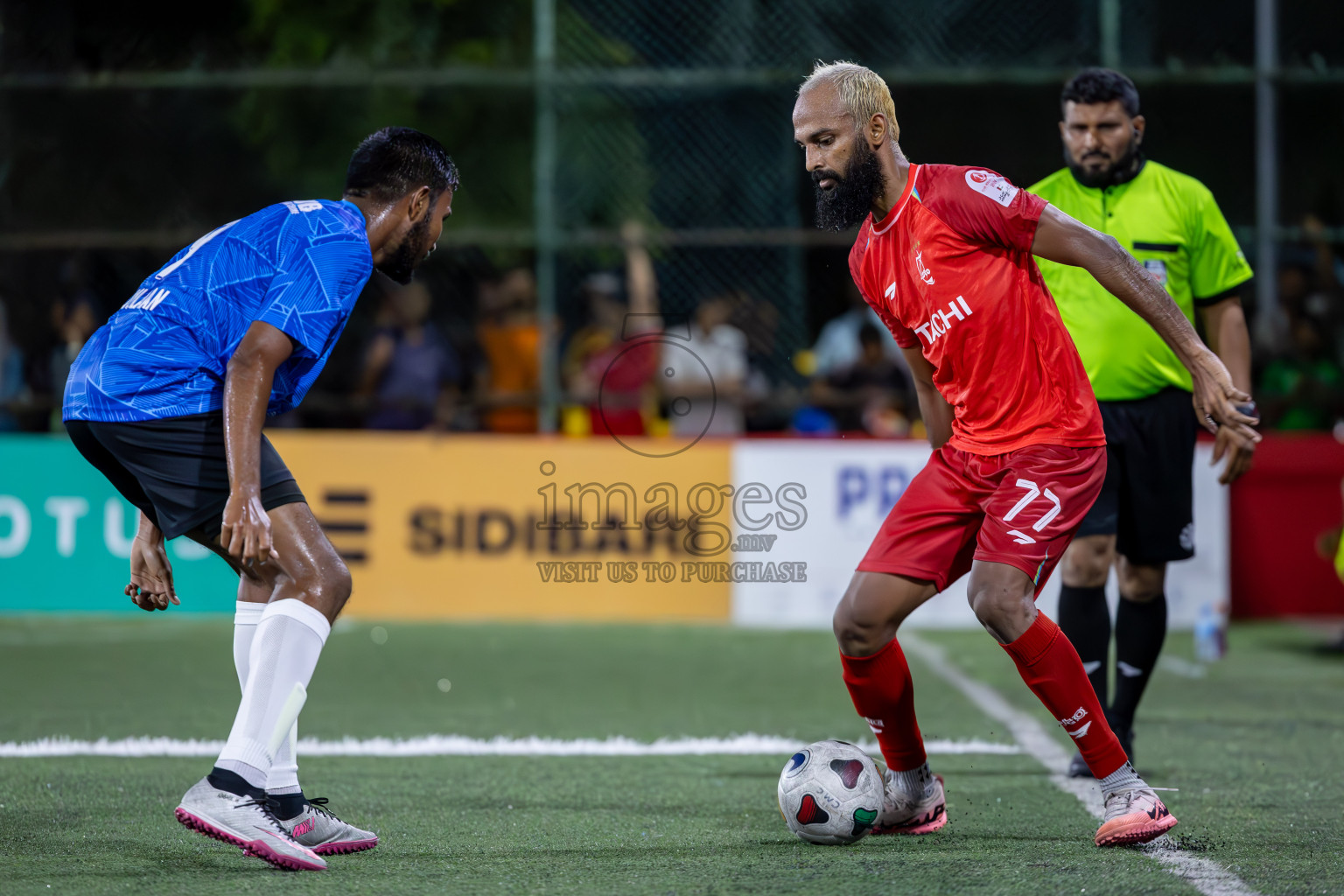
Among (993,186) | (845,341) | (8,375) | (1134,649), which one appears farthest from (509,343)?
(993,186)

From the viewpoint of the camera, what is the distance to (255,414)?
385 cm

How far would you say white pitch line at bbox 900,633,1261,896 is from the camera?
12.3ft

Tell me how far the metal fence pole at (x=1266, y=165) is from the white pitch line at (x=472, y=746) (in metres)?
5.99

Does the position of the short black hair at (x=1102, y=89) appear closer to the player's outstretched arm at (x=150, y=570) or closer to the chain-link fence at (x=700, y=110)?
the player's outstretched arm at (x=150, y=570)

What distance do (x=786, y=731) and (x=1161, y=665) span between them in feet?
9.58

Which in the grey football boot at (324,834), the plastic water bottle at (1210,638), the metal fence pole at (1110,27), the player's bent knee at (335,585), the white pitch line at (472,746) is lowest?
the plastic water bottle at (1210,638)

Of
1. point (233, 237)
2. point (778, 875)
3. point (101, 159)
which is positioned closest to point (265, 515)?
point (233, 237)

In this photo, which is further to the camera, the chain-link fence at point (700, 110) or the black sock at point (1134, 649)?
the chain-link fence at point (700, 110)

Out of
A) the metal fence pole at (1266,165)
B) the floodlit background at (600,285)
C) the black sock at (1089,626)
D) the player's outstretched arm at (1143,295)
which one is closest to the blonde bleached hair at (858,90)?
the player's outstretched arm at (1143,295)

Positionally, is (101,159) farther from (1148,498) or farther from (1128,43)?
(1148,498)

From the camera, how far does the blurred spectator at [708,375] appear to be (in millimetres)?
10531

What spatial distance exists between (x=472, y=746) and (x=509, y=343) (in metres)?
5.36

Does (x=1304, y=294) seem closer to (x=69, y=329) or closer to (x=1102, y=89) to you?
(x=1102, y=89)

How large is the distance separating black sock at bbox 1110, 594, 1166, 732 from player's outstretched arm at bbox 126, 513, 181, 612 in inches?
126
